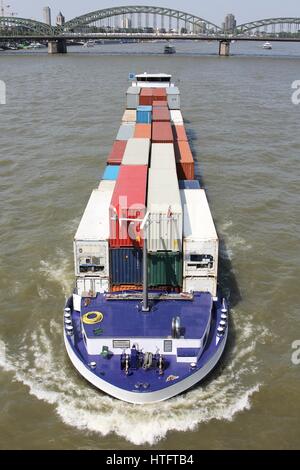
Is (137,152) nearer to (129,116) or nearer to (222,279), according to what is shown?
(222,279)

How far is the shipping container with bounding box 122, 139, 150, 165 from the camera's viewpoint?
3008cm

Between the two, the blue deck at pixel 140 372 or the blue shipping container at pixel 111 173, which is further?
the blue shipping container at pixel 111 173

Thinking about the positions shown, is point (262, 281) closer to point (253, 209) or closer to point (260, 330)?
point (260, 330)

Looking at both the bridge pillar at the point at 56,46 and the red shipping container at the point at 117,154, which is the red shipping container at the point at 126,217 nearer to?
the red shipping container at the point at 117,154

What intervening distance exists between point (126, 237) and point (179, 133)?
2373 centimetres

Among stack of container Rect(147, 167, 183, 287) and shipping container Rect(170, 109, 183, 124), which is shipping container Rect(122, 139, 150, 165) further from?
shipping container Rect(170, 109, 183, 124)

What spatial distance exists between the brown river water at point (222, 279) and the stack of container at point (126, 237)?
4.88 meters

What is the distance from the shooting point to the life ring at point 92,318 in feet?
71.8

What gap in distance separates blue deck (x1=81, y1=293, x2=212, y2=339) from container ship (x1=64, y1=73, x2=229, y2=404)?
0.04m

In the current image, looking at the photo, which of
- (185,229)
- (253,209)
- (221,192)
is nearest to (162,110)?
(221,192)

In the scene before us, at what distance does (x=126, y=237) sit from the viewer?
2292 centimetres

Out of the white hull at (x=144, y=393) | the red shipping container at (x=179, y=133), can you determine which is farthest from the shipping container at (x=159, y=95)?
the white hull at (x=144, y=393)

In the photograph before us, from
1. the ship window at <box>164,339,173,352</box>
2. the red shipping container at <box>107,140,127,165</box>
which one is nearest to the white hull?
the ship window at <box>164,339,173,352</box>

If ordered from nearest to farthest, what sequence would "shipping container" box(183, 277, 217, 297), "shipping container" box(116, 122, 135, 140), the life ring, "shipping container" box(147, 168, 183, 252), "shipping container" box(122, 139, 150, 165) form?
the life ring, "shipping container" box(147, 168, 183, 252), "shipping container" box(183, 277, 217, 297), "shipping container" box(122, 139, 150, 165), "shipping container" box(116, 122, 135, 140)
